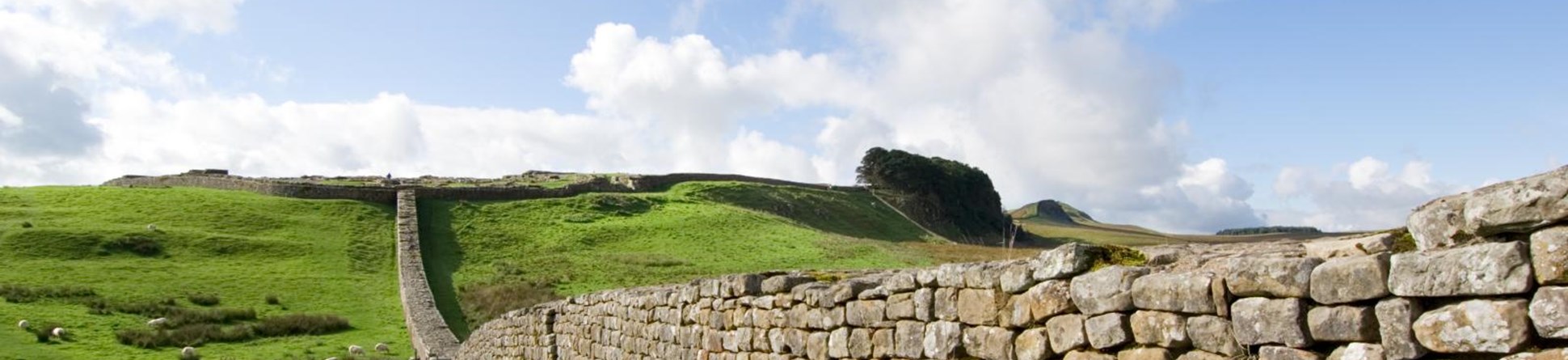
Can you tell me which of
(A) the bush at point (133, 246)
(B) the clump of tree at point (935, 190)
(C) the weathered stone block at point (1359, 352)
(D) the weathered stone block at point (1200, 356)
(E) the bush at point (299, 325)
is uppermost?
(B) the clump of tree at point (935, 190)

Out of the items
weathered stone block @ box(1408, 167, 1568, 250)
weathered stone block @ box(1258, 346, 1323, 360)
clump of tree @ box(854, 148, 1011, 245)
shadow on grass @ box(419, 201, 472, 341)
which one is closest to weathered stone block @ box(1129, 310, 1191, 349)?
weathered stone block @ box(1258, 346, 1323, 360)

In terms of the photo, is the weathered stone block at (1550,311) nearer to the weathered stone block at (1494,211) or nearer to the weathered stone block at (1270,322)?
the weathered stone block at (1494,211)

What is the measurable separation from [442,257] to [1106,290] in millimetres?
45308

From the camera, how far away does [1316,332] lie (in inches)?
171

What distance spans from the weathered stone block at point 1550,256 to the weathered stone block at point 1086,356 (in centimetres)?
216

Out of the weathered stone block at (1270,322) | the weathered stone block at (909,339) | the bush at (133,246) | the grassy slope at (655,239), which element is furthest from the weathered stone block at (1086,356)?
the bush at (133,246)

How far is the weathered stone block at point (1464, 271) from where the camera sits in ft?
12.0

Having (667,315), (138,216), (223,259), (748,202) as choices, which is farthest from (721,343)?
(748,202)

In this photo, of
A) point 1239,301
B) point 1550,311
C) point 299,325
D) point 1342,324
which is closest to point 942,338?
point 1239,301

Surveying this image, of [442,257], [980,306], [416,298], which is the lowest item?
[416,298]

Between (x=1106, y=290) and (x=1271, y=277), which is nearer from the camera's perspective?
(x=1271, y=277)

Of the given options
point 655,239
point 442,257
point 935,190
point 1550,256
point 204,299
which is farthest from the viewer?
point 935,190

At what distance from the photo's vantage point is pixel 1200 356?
495cm

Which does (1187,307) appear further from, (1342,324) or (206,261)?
(206,261)
